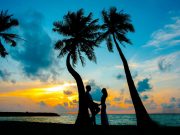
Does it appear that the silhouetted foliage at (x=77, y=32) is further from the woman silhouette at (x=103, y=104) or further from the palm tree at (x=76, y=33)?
the woman silhouette at (x=103, y=104)

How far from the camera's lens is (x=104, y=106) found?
15039mm

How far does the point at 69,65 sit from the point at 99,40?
5.12 meters

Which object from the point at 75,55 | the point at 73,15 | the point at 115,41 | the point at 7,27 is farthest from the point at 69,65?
the point at 7,27

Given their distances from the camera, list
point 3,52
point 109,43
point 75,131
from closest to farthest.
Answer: point 75,131, point 109,43, point 3,52

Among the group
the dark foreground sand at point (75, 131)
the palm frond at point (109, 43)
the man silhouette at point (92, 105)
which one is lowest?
the dark foreground sand at point (75, 131)

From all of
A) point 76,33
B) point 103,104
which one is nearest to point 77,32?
point 76,33

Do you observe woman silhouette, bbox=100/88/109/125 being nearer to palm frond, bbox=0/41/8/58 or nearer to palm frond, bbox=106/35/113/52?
palm frond, bbox=106/35/113/52

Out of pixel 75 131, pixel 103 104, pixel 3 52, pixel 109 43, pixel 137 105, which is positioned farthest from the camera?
pixel 3 52

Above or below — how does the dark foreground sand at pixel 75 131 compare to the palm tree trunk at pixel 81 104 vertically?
below

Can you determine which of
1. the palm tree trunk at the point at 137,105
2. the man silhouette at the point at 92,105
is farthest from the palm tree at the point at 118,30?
the man silhouette at the point at 92,105

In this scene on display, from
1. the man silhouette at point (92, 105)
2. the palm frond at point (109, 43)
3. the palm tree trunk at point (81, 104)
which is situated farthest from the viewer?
the palm frond at point (109, 43)

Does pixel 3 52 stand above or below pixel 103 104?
above

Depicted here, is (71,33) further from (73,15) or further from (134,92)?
(134,92)

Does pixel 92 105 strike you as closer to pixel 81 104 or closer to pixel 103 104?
pixel 103 104
